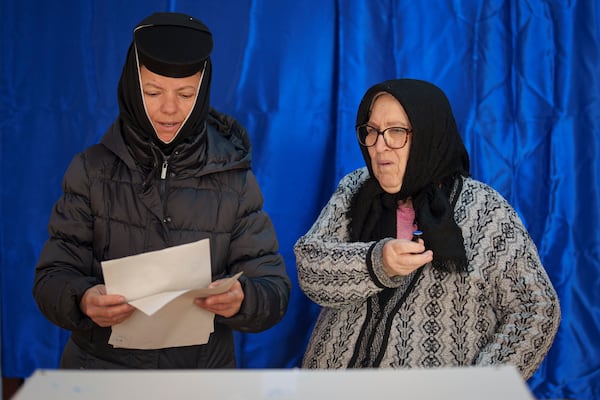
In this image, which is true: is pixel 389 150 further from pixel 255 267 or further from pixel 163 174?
pixel 163 174

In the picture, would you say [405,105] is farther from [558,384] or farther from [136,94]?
[558,384]

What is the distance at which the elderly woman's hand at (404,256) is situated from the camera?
1.77 metres

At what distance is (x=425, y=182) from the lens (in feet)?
6.60

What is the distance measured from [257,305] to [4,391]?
167 centimetres

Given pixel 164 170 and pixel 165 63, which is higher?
pixel 165 63

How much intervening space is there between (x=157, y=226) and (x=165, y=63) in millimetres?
417

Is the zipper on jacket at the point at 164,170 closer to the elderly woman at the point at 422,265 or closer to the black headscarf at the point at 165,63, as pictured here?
the black headscarf at the point at 165,63

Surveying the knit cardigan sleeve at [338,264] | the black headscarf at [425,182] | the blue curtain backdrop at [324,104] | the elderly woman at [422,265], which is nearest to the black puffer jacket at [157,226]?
the knit cardigan sleeve at [338,264]

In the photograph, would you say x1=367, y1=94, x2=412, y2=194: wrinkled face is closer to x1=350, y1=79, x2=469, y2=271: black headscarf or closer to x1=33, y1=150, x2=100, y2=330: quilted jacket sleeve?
x1=350, y1=79, x2=469, y2=271: black headscarf

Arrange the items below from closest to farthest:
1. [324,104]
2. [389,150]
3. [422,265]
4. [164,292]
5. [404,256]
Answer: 1. [164,292]
2. [404,256]
3. [422,265]
4. [389,150]
5. [324,104]

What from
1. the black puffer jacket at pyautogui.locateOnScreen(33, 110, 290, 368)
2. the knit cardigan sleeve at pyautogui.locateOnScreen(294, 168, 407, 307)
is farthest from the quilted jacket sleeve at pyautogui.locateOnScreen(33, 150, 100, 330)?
the knit cardigan sleeve at pyautogui.locateOnScreen(294, 168, 407, 307)

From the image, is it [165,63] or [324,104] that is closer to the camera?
[165,63]

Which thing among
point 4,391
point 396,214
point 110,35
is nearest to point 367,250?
point 396,214

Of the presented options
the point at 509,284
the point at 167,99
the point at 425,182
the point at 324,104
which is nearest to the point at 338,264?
the point at 425,182
